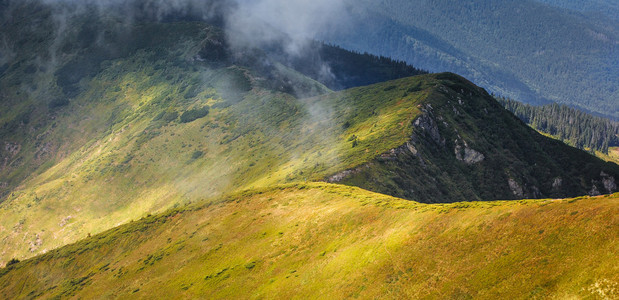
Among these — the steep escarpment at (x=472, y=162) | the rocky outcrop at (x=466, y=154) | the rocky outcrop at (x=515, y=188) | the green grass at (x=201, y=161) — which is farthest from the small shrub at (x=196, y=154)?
the rocky outcrop at (x=515, y=188)

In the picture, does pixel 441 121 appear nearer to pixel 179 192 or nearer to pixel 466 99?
pixel 466 99

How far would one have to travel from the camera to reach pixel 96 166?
594 ft

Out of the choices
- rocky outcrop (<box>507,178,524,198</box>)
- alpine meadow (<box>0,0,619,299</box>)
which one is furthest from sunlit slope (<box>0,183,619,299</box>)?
rocky outcrop (<box>507,178,524,198</box>)

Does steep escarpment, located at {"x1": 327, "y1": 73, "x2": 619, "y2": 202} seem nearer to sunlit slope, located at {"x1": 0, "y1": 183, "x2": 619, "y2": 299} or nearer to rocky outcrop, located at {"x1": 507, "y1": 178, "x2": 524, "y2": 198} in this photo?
rocky outcrop, located at {"x1": 507, "y1": 178, "x2": 524, "y2": 198}

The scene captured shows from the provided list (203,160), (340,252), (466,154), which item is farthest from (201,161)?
(340,252)

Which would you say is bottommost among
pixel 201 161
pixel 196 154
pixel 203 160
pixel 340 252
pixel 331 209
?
pixel 201 161

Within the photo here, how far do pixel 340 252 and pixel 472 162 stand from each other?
8462 cm

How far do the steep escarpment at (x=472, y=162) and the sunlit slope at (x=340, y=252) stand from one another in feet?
80.3

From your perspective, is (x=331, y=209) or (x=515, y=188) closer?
(x=331, y=209)

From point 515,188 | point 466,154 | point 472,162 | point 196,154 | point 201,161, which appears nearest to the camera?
point 515,188

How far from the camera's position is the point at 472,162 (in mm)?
132000

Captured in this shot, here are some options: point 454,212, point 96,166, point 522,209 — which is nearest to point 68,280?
point 454,212

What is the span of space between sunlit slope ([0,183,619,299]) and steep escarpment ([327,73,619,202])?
2447cm

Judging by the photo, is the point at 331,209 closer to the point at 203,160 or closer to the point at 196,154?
the point at 203,160
